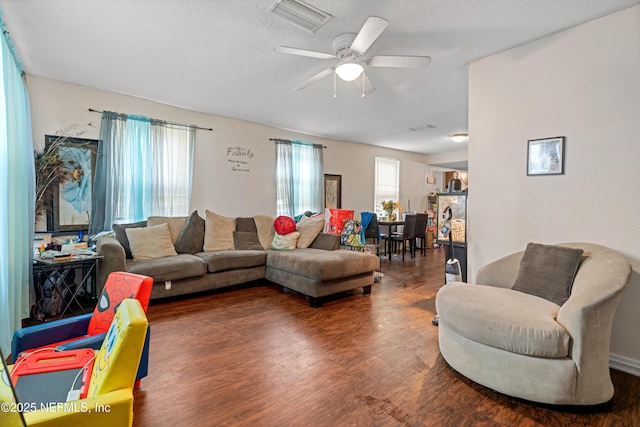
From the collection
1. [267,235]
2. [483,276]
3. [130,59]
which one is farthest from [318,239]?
[130,59]

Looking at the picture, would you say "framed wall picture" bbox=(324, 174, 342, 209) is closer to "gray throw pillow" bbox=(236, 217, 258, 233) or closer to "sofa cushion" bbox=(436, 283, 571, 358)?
"gray throw pillow" bbox=(236, 217, 258, 233)

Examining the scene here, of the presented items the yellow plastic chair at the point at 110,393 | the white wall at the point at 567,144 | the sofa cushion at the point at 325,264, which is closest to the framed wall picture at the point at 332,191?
the sofa cushion at the point at 325,264

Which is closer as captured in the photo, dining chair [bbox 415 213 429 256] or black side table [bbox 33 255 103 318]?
black side table [bbox 33 255 103 318]

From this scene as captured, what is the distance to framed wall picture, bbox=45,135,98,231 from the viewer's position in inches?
139

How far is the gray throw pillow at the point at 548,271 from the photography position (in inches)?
82.0

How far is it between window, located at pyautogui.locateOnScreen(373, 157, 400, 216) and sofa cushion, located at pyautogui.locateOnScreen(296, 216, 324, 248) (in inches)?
127

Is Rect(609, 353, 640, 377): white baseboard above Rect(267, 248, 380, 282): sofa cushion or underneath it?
underneath

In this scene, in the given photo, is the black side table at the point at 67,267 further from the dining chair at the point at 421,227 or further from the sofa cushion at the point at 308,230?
the dining chair at the point at 421,227

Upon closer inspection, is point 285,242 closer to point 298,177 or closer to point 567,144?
point 298,177

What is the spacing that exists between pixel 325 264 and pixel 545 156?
89.7 inches

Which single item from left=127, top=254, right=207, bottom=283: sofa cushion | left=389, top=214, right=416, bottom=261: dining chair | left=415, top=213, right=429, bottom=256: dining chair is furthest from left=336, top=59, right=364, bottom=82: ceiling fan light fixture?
left=415, top=213, right=429, bottom=256: dining chair

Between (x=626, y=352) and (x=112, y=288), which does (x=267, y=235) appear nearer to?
(x=112, y=288)

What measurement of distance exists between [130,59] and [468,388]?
407cm

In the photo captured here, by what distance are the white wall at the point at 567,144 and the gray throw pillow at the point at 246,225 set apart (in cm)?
311
